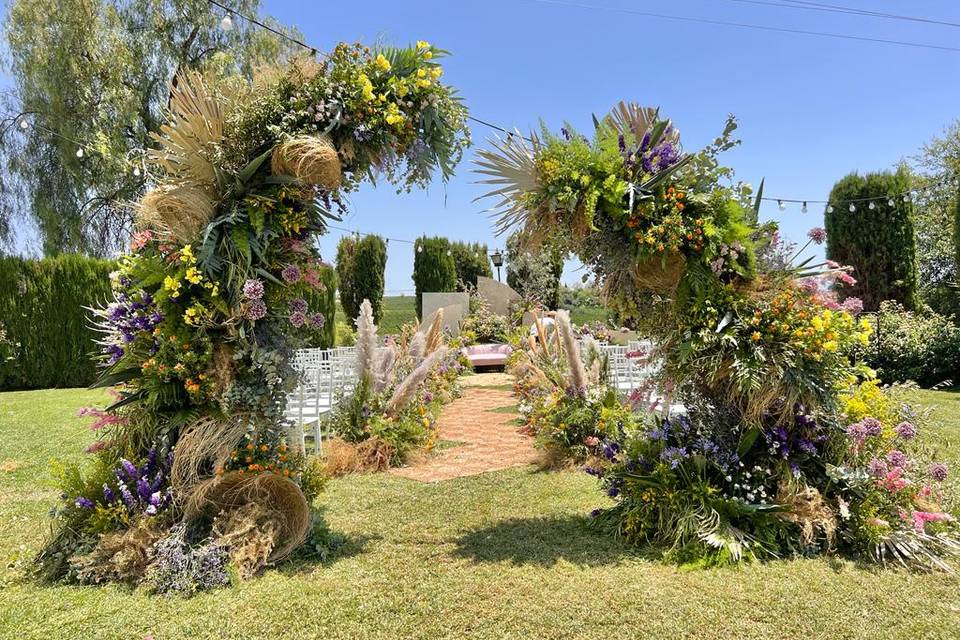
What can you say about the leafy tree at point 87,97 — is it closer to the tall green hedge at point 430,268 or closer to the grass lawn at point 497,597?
the tall green hedge at point 430,268

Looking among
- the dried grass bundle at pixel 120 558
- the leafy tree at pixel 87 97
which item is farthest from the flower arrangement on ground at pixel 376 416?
the leafy tree at pixel 87 97

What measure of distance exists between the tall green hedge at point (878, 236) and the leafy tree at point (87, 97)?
1325 centimetres

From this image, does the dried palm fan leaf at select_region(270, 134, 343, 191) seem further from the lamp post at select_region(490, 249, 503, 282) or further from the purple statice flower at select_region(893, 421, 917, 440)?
the lamp post at select_region(490, 249, 503, 282)

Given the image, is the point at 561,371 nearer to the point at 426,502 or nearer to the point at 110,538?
the point at 426,502

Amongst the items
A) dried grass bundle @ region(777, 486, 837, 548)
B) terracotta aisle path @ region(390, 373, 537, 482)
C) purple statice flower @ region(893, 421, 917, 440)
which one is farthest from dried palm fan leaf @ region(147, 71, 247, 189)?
purple statice flower @ region(893, 421, 917, 440)

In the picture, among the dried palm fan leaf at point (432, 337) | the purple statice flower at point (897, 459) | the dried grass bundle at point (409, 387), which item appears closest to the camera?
the purple statice flower at point (897, 459)

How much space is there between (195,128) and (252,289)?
0.87 m

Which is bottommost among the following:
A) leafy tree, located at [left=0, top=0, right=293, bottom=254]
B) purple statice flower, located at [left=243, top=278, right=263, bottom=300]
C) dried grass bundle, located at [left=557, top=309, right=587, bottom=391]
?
dried grass bundle, located at [left=557, top=309, right=587, bottom=391]

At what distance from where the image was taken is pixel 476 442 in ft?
20.5

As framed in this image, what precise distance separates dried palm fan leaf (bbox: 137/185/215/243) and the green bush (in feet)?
30.5

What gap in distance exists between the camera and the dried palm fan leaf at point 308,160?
9.55ft

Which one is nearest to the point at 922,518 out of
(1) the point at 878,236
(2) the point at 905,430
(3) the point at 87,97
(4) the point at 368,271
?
(2) the point at 905,430

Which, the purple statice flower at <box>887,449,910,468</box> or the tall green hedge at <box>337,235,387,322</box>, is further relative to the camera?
the tall green hedge at <box>337,235,387,322</box>

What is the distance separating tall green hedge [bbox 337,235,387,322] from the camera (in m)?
18.2
